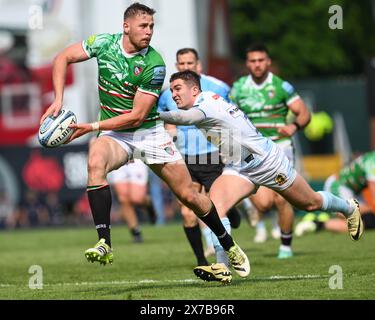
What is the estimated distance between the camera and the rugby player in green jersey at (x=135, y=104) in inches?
387

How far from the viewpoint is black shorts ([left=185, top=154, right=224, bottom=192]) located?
1241 cm

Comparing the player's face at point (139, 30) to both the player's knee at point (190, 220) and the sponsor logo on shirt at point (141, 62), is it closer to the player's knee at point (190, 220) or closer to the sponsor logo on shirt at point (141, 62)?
the sponsor logo on shirt at point (141, 62)

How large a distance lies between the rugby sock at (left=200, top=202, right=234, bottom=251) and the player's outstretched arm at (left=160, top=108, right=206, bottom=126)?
93cm

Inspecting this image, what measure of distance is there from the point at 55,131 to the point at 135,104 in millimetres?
823

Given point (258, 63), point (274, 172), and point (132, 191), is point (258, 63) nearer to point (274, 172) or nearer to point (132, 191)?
point (274, 172)

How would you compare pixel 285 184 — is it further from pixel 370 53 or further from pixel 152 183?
pixel 370 53

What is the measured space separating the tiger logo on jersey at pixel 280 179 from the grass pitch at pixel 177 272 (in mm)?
909

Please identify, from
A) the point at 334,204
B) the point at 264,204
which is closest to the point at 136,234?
the point at 264,204

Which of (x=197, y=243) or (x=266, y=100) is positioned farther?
(x=266, y=100)

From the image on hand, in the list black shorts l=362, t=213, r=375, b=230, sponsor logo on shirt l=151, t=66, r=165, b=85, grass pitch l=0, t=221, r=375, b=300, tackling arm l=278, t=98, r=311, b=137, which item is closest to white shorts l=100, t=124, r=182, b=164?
sponsor logo on shirt l=151, t=66, r=165, b=85

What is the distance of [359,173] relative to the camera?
54.9 ft

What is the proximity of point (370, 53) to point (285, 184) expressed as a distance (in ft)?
135

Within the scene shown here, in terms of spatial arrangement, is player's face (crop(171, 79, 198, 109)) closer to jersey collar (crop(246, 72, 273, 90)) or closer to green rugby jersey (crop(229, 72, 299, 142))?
green rugby jersey (crop(229, 72, 299, 142))
